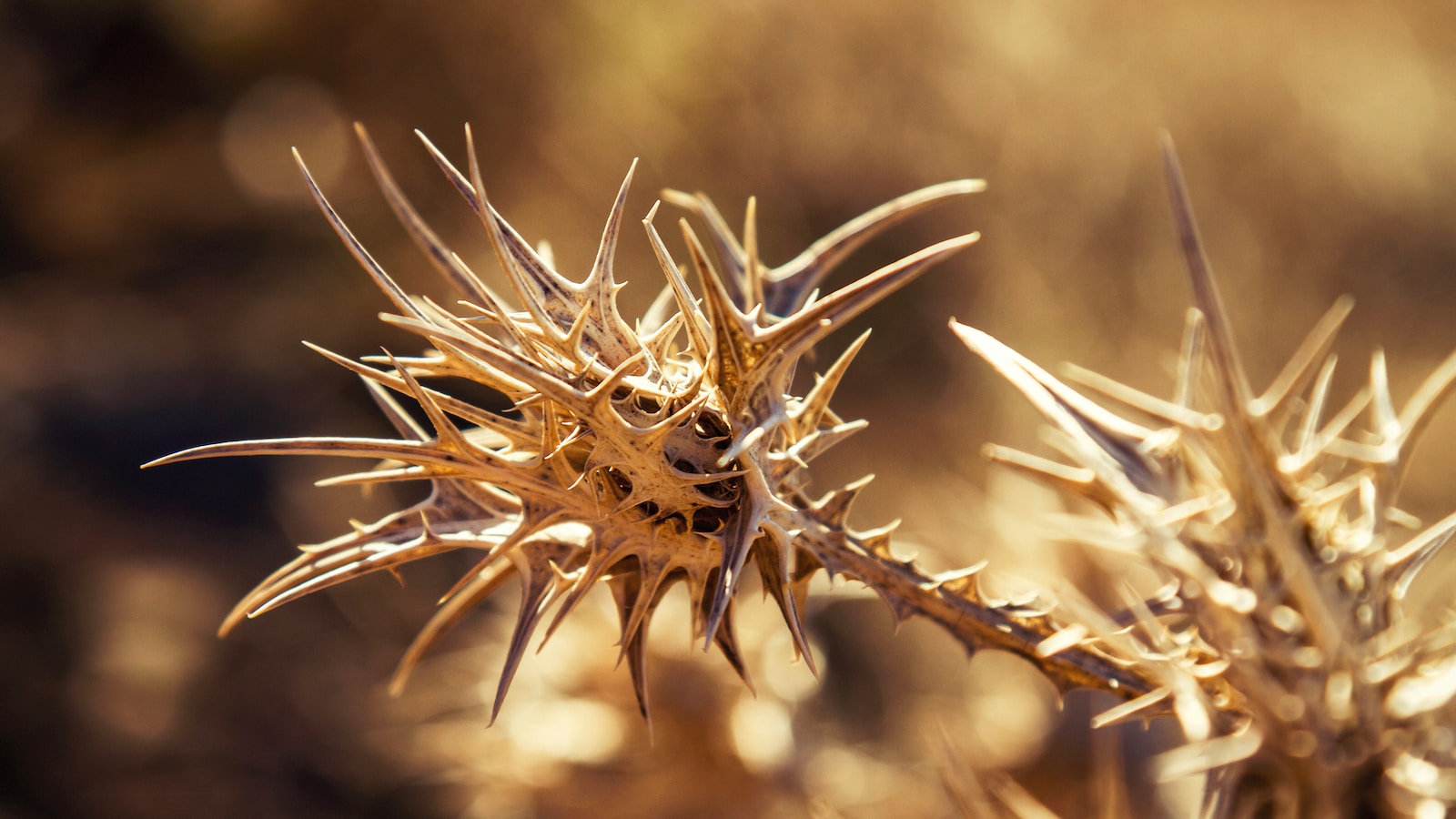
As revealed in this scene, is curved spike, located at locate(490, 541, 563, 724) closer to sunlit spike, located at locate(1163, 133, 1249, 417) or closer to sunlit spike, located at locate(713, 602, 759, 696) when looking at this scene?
sunlit spike, located at locate(713, 602, 759, 696)

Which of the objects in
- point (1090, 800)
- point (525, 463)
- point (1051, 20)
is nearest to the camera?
point (525, 463)

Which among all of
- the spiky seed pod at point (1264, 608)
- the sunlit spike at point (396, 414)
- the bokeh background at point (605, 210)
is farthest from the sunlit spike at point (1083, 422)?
the bokeh background at point (605, 210)

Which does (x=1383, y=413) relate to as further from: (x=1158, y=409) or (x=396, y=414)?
(x=396, y=414)

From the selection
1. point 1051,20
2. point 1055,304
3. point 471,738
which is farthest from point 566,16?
point 471,738

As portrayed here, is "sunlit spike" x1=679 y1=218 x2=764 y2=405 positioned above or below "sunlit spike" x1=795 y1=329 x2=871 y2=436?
above

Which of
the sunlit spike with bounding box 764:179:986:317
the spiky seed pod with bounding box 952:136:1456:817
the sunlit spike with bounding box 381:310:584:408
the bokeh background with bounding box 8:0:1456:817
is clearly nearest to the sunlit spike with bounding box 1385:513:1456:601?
the spiky seed pod with bounding box 952:136:1456:817

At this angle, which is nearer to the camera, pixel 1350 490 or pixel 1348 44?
pixel 1350 490

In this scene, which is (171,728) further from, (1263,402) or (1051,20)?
(1051,20)
